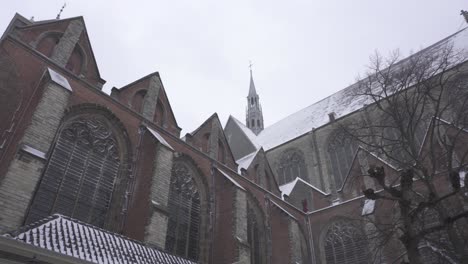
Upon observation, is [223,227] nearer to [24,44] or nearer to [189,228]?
[189,228]

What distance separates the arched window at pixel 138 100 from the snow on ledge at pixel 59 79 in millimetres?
3143

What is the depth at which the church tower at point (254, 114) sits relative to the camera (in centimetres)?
4373

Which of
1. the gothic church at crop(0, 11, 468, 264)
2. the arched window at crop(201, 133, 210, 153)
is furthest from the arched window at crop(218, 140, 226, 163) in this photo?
the arched window at crop(201, 133, 210, 153)

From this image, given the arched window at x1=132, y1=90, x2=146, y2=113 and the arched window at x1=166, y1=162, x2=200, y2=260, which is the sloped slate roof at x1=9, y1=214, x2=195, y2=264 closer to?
the arched window at x1=166, y1=162, x2=200, y2=260

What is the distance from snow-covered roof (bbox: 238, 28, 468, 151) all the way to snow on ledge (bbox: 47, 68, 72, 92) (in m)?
21.3

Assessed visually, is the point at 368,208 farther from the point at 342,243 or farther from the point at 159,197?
the point at 159,197

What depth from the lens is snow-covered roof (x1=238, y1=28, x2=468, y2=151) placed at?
27.9 meters

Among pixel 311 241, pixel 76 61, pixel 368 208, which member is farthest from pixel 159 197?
pixel 311 241

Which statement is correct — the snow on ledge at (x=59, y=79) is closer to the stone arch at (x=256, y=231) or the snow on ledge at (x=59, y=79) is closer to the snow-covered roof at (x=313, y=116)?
the stone arch at (x=256, y=231)

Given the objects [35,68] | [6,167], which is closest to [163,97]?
[35,68]

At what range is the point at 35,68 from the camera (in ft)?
35.5

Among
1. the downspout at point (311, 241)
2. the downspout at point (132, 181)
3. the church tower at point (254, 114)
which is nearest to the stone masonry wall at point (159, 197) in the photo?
the downspout at point (132, 181)

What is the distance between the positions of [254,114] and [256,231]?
29.3 m

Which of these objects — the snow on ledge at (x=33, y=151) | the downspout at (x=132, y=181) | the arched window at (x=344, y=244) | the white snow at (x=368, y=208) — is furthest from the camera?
the arched window at (x=344, y=244)
